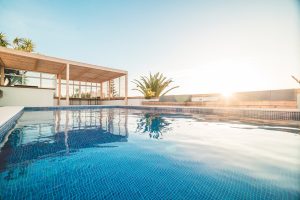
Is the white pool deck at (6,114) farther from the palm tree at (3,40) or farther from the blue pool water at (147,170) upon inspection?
the palm tree at (3,40)

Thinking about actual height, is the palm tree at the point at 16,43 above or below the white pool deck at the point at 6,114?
above

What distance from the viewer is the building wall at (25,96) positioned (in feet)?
29.1

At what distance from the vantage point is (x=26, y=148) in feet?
7.18

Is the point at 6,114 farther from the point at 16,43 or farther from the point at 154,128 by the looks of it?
the point at 16,43

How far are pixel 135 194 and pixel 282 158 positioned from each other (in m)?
2.06

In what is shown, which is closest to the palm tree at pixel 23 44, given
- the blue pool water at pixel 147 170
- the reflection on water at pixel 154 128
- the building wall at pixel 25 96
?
the building wall at pixel 25 96

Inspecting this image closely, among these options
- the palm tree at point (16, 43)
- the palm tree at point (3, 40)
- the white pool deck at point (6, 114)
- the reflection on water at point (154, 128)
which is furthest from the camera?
the palm tree at point (16, 43)

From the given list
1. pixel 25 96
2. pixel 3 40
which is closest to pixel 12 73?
pixel 3 40

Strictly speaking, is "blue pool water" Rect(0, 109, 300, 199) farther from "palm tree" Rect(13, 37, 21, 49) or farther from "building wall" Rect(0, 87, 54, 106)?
"palm tree" Rect(13, 37, 21, 49)

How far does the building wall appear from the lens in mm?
8883

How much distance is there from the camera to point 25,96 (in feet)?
31.3

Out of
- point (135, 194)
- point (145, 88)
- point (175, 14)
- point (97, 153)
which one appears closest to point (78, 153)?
point (97, 153)

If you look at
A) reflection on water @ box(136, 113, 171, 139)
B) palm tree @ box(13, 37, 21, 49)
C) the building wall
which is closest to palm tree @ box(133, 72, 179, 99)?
the building wall

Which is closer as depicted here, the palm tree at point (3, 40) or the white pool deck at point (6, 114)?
the white pool deck at point (6, 114)
